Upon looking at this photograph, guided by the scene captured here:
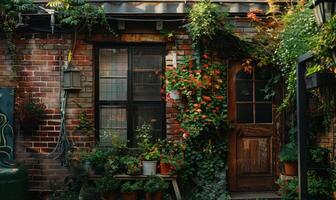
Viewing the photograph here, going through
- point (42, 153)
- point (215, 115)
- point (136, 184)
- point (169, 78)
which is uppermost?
point (169, 78)

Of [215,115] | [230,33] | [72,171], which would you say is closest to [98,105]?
[72,171]

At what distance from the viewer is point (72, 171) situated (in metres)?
6.41

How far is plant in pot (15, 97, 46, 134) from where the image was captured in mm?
6531

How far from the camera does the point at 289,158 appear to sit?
628 cm

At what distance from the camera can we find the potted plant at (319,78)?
433cm

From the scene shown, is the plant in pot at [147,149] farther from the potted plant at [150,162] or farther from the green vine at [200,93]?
the green vine at [200,93]

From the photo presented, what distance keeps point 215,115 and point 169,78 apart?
984 mm

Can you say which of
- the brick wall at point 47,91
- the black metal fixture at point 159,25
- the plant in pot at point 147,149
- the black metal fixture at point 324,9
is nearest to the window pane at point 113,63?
the brick wall at point 47,91

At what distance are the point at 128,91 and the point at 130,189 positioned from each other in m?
1.73

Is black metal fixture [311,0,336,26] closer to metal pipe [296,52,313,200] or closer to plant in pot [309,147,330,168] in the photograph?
metal pipe [296,52,313,200]

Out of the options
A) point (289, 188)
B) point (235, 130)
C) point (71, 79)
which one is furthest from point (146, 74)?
point (289, 188)

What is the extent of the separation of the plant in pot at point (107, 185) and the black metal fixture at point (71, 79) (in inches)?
63.3

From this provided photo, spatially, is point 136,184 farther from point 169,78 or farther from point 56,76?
point 56,76

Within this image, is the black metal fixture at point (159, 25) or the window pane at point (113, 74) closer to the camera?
the black metal fixture at point (159, 25)
